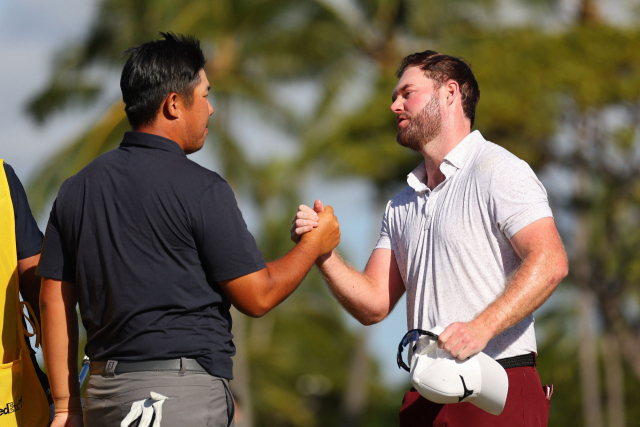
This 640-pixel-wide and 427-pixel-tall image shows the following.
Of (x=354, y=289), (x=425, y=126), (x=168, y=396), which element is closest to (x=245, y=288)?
(x=168, y=396)

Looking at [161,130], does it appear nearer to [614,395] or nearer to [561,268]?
[561,268]

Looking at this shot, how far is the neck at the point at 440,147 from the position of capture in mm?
3734

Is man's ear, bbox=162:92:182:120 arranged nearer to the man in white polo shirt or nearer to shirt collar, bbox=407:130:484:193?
the man in white polo shirt

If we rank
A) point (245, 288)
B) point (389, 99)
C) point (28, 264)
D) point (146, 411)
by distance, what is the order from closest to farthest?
1. point (146, 411)
2. point (245, 288)
3. point (28, 264)
4. point (389, 99)

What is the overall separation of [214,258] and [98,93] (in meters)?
17.8

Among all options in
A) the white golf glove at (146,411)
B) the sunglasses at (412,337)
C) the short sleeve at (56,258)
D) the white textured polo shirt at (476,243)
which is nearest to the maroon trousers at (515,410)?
the white textured polo shirt at (476,243)

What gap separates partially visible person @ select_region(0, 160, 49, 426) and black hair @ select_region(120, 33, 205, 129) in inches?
26.4

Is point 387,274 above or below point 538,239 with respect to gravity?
below

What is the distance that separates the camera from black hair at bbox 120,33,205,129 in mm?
2885

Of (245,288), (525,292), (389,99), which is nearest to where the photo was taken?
(245,288)

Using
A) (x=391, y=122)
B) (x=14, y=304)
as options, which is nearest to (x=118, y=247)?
(x=14, y=304)

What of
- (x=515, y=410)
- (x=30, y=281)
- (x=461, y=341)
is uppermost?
(x=30, y=281)

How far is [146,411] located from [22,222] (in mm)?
1074

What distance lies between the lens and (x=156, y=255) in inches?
108
